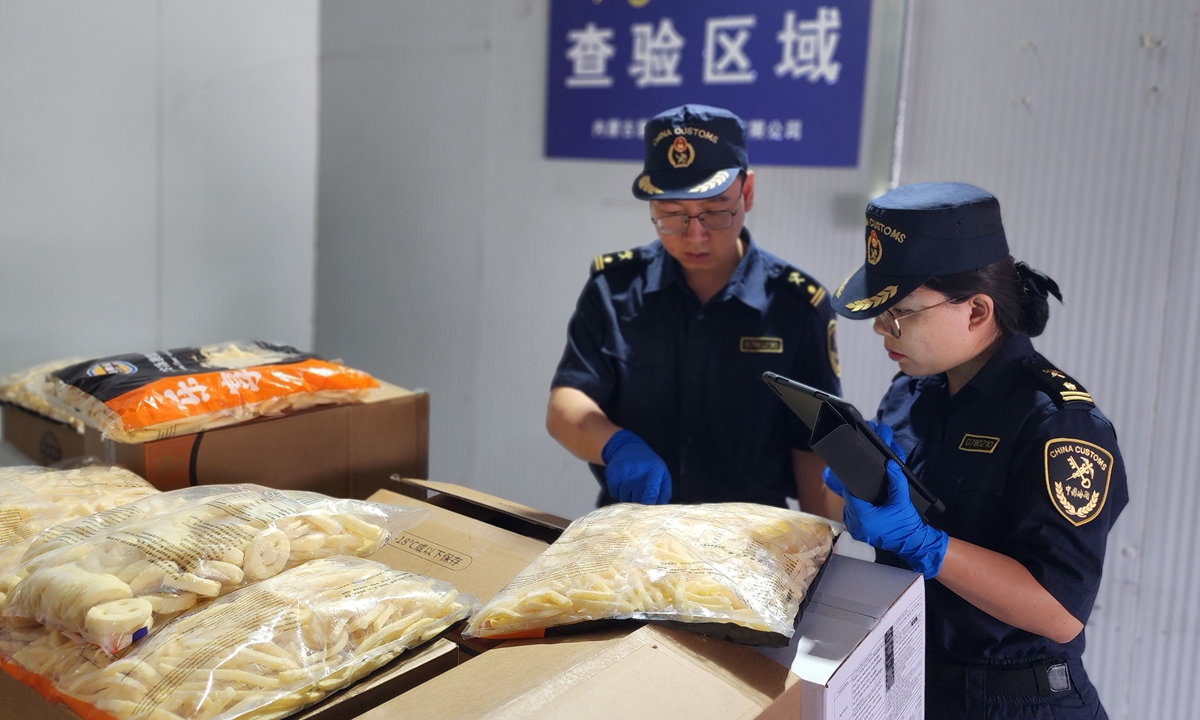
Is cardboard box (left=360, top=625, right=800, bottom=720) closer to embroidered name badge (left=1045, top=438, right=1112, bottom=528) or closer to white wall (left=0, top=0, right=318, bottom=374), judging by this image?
embroidered name badge (left=1045, top=438, right=1112, bottom=528)

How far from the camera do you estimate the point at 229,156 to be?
2656 millimetres

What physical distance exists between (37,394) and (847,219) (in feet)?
6.22

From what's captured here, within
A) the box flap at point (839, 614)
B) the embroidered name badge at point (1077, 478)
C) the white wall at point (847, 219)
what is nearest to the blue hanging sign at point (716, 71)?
the white wall at point (847, 219)

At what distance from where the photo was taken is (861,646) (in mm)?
891

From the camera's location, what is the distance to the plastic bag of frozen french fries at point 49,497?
1044 mm

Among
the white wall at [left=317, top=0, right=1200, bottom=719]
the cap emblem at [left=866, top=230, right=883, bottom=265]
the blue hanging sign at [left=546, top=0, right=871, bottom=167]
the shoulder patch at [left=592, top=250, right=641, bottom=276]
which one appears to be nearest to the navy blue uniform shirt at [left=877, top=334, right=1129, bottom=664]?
the cap emblem at [left=866, top=230, right=883, bottom=265]

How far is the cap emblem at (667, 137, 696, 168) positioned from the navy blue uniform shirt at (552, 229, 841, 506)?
242mm

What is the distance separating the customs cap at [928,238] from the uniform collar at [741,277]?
541 millimetres

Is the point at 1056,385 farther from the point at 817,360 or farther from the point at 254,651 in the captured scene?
the point at 254,651

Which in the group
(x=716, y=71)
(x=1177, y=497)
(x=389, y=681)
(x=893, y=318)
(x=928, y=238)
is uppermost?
(x=716, y=71)

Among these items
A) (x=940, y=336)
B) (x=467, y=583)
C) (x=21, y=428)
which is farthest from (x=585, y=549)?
(x=21, y=428)

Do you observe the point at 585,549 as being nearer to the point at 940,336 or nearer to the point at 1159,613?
the point at 940,336

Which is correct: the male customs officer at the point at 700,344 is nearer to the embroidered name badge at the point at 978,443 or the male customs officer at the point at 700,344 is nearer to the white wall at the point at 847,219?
the embroidered name badge at the point at 978,443

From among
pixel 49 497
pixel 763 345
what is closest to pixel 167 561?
pixel 49 497
